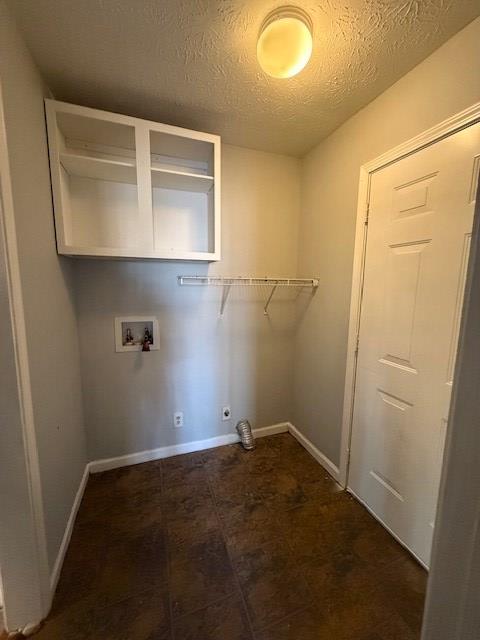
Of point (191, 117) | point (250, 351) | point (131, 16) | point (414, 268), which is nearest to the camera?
point (131, 16)

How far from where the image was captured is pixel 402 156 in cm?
136

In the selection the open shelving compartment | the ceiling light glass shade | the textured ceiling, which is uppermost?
the textured ceiling

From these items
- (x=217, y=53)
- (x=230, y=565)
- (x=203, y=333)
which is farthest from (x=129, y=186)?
(x=230, y=565)

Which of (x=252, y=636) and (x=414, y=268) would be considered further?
(x=414, y=268)

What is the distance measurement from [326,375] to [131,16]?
7.21 ft

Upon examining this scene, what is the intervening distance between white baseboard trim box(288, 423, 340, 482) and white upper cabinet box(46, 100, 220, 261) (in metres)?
1.74

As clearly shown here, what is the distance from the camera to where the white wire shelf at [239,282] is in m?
2.02

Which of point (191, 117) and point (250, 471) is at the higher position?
point (191, 117)

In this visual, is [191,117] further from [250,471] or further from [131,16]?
[250,471]

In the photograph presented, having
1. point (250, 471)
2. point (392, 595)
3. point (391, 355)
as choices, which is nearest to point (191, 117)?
point (391, 355)

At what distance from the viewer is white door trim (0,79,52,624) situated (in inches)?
35.4

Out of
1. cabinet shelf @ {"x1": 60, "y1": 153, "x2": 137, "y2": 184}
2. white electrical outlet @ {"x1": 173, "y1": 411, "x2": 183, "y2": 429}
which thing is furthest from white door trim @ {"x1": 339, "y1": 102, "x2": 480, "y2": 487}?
cabinet shelf @ {"x1": 60, "y1": 153, "x2": 137, "y2": 184}

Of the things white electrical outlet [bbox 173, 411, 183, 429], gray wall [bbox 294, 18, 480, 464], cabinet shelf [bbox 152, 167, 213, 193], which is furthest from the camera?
white electrical outlet [bbox 173, 411, 183, 429]

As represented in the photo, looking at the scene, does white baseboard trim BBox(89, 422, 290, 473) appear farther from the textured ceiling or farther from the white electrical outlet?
the textured ceiling
